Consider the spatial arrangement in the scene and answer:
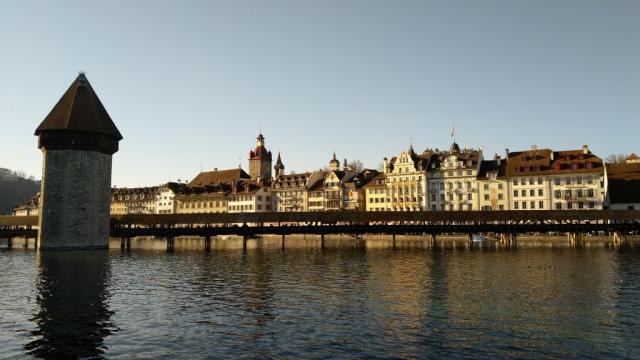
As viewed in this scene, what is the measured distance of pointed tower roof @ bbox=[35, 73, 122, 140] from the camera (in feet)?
189

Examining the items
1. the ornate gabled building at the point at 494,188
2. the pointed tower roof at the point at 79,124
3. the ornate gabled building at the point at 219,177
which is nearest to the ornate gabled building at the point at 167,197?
the ornate gabled building at the point at 219,177

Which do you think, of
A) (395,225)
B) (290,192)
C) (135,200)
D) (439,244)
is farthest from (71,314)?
(135,200)

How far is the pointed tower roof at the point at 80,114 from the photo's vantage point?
189 ft

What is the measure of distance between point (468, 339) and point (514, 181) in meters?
70.7

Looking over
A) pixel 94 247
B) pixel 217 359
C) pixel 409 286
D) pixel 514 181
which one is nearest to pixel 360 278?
pixel 409 286

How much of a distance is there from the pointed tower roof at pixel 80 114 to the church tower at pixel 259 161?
223ft

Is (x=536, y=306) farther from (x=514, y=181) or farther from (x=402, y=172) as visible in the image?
(x=402, y=172)

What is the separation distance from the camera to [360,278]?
106 ft

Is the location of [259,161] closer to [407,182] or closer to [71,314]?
[407,182]

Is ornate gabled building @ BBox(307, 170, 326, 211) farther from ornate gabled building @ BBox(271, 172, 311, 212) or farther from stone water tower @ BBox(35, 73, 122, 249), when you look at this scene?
stone water tower @ BBox(35, 73, 122, 249)

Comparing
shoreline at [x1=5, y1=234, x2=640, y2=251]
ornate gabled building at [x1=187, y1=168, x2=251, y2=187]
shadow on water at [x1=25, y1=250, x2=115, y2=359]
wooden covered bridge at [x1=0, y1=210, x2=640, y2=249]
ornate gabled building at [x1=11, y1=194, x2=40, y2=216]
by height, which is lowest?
shadow on water at [x1=25, y1=250, x2=115, y2=359]

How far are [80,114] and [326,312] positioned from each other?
1924 inches

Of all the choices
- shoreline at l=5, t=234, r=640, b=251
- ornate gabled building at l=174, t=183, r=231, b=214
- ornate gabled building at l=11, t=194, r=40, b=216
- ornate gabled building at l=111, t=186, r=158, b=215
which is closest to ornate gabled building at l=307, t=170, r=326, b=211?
shoreline at l=5, t=234, r=640, b=251

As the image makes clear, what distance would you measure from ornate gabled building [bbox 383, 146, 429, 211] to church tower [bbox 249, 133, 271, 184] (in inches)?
1731
